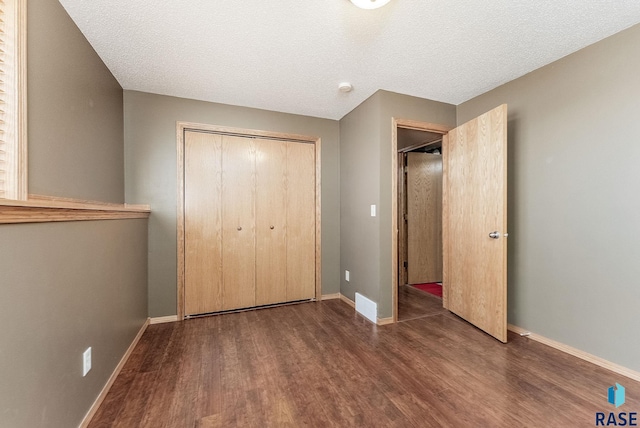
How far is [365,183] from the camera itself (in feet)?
9.06

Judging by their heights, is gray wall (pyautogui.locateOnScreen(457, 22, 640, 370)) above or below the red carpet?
above

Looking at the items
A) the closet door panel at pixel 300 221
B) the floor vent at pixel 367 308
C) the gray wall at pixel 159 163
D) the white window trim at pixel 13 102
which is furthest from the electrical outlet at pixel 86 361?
the floor vent at pixel 367 308

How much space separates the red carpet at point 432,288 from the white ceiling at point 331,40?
2.54 m

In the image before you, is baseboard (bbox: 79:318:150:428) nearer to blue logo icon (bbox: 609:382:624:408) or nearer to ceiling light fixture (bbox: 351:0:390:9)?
ceiling light fixture (bbox: 351:0:390:9)

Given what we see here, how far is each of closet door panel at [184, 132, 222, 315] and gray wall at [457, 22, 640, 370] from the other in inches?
114

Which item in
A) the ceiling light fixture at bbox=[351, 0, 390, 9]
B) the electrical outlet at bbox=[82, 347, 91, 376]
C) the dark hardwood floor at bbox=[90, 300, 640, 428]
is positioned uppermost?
the ceiling light fixture at bbox=[351, 0, 390, 9]

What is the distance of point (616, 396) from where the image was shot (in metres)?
1.46

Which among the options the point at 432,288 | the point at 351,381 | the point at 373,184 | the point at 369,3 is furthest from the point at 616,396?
the point at 369,3

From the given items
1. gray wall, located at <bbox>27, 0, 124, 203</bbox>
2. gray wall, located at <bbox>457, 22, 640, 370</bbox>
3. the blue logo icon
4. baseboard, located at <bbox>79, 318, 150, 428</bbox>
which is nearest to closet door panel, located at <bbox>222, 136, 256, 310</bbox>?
baseboard, located at <bbox>79, 318, 150, 428</bbox>

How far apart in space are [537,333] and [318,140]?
2.86m

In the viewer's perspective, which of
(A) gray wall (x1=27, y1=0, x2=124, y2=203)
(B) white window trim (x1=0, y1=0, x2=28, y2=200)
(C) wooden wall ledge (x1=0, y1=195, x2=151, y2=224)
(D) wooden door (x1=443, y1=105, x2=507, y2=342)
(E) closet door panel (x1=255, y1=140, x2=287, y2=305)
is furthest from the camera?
(E) closet door panel (x1=255, y1=140, x2=287, y2=305)

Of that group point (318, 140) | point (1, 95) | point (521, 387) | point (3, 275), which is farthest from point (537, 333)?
point (1, 95)

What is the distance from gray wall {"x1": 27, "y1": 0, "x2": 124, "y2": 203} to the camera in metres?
1.25

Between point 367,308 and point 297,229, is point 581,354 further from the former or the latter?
point 297,229
